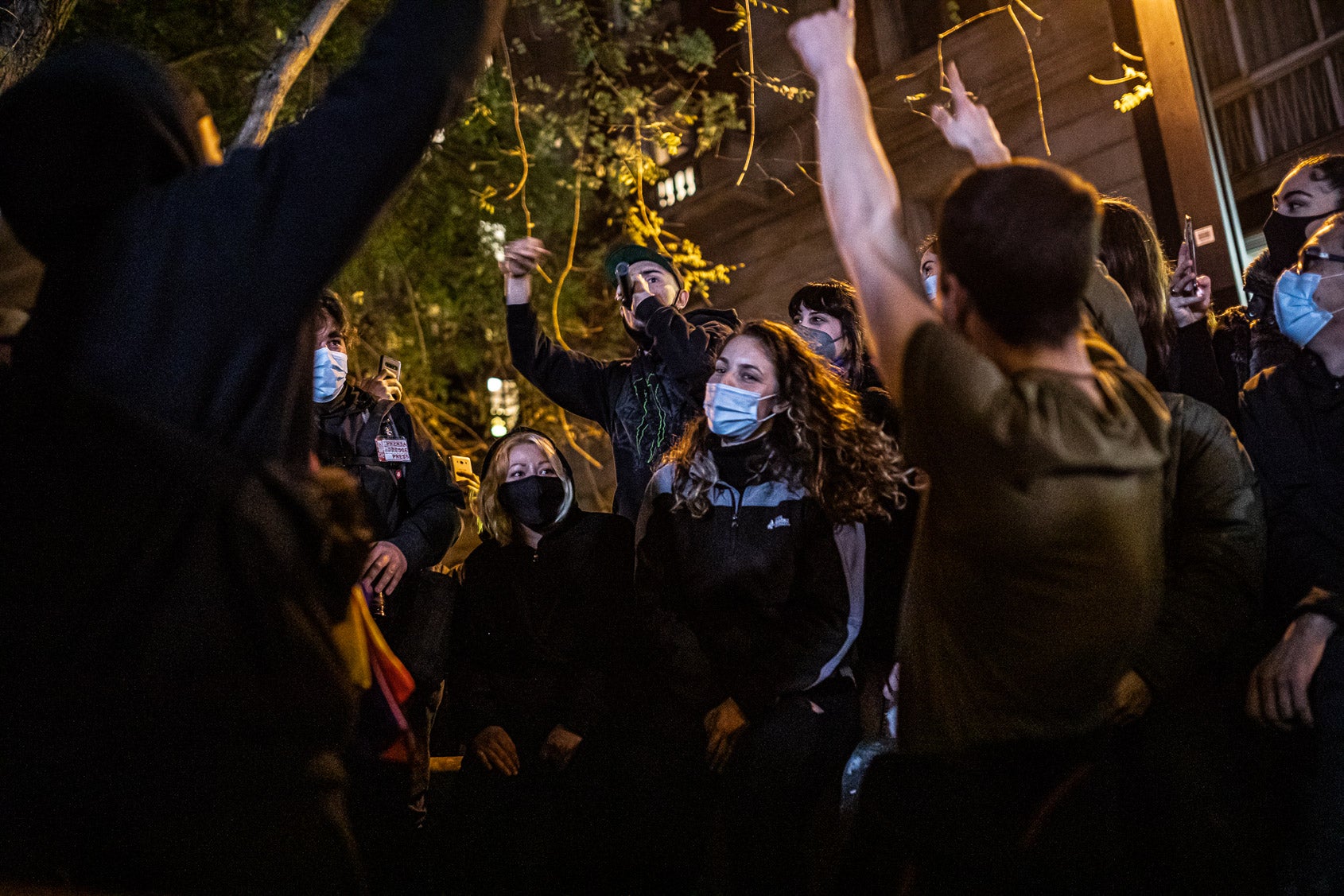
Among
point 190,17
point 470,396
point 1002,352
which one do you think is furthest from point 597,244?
point 1002,352

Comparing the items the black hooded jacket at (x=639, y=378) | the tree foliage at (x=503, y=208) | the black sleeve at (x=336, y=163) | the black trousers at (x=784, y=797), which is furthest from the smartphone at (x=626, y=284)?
the tree foliage at (x=503, y=208)

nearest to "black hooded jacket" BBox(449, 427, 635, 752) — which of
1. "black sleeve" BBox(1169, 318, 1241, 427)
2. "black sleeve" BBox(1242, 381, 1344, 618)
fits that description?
"black sleeve" BBox(1169, 318, 1241, 427)

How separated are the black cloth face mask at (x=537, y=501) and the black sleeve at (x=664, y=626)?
2.28ft

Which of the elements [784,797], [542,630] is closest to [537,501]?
[542,630]

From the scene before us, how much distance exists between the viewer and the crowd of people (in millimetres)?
→ 1464

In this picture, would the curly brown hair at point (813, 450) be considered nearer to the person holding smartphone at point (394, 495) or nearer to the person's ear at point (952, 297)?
the person holding smartphone at point (394, 495)

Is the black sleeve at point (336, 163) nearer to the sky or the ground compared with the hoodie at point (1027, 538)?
nearer to the sky

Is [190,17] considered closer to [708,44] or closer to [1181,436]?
[708,44]

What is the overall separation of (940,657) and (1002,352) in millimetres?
717

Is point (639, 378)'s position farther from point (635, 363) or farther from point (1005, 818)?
point (1005, 818)

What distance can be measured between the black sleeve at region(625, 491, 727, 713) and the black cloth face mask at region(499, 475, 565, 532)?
70 cm

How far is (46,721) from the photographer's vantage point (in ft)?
4.64

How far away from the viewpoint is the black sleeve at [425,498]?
4.61m

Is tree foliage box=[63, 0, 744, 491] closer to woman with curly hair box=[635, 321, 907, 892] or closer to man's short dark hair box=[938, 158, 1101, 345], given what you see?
woman with curly hair box=[635, 321, 907, 892]
